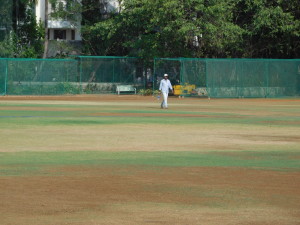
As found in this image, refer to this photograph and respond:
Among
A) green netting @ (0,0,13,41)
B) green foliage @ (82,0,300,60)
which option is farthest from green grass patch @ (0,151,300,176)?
green netting @ (0,0,13,41)

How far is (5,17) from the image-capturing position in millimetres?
72438

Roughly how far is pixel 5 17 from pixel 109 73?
16040mm

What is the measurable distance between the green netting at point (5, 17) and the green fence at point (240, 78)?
65.5 ft

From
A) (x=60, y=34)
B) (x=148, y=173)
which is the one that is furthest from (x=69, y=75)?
(x=148, y=173)

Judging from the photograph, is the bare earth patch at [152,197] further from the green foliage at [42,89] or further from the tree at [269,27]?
the tree at [269,27]

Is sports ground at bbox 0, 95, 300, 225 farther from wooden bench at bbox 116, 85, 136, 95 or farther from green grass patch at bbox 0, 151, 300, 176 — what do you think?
wooden bench at bbox 116, 85, 136, 95

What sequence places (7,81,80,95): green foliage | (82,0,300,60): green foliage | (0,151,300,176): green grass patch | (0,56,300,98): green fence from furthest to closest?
(82,0,300,60): green foliage, (0,56,300,98): green fence, (7,81,80,95): green foliage, (0,151,300,176): green grass patch

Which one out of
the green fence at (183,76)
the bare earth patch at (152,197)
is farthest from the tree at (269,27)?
the bare earth patch at (152,197)

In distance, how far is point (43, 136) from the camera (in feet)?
79.8

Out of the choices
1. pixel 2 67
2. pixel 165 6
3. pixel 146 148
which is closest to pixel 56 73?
pixel 2 67

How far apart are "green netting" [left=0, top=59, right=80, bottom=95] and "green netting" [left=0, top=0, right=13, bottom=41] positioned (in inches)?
559

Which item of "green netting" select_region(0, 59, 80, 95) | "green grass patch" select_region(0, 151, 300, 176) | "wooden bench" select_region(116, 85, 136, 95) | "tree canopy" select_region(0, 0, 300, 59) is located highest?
"tree canopy" select_region(0, 0, 300, 59)

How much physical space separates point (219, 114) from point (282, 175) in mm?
22083

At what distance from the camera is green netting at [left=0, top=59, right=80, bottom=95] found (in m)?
56.8
